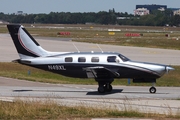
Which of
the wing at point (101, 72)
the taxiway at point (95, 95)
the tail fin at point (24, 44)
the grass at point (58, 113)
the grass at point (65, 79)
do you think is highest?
the tail fin at point (24, 44)

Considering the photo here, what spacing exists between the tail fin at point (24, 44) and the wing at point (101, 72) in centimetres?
267

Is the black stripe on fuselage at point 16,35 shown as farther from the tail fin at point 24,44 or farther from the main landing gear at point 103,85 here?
the main landing gear at point 103,85

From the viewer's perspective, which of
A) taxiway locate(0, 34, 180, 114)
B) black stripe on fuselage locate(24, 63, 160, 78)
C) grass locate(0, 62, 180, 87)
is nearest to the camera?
taxiway locate(0, 34, 180, 114)

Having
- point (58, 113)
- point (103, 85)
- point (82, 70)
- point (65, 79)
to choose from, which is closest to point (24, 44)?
point (82, 70)

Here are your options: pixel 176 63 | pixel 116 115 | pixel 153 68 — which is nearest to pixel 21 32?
pixel 153 68

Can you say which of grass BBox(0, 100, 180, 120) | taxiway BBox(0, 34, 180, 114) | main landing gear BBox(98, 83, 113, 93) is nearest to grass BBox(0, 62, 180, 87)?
taxiway BBox(0, 34, 180, 114)

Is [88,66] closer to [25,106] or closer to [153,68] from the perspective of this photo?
[153,68]

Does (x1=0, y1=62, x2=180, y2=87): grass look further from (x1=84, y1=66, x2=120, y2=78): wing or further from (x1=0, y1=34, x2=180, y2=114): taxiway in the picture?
(x1=84, y1=66, x2=120, y2=78): wing

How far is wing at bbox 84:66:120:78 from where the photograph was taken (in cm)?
2548

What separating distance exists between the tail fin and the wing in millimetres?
2668

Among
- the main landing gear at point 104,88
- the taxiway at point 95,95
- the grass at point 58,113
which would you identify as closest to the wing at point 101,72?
the main landing gear at point 104,88

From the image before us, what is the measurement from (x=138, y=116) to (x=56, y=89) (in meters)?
11.5

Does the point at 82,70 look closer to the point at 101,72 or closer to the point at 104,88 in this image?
the point at 101,72

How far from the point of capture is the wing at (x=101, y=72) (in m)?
25.5
